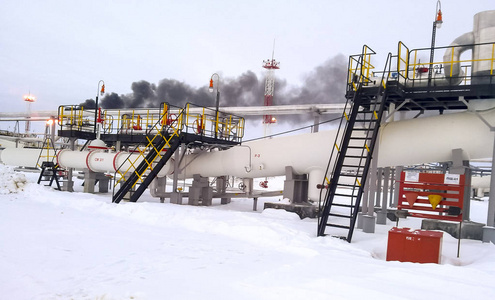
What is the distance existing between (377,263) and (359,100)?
16.3 feet

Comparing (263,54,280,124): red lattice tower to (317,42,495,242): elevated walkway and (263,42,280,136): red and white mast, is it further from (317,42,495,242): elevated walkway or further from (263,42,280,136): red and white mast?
(317,42,495,242): elevated walkway

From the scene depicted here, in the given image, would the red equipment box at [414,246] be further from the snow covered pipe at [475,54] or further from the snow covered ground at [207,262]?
the snow covered pipe at [475,54]

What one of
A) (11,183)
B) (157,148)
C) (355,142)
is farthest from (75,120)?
(355,142)

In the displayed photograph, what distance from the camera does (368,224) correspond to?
10383 millimetres

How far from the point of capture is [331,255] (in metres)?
7.29

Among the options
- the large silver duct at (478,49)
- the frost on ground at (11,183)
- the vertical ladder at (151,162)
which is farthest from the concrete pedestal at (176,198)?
the large silver duct at (478,49)

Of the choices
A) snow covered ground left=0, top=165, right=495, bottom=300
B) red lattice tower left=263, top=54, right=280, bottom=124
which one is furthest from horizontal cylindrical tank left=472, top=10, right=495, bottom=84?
red lattice tower left=263, top=54, right=280, bottom=124

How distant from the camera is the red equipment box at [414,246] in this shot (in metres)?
7.11

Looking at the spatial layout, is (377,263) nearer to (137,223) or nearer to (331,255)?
(331,255)

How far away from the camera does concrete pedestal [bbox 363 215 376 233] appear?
10.4 m

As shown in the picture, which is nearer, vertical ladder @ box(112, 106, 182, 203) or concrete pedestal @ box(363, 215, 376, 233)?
concrete pedestal @ box(363, 215, 376, 233)

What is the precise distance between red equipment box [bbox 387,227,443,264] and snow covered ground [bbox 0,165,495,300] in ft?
1.63

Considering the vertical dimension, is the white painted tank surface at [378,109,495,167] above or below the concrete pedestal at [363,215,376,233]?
above

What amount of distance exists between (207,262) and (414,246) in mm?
3815
